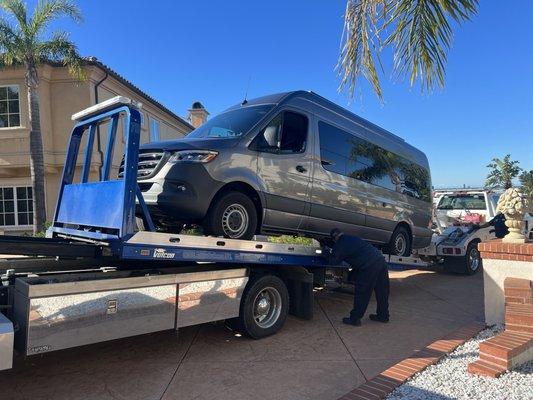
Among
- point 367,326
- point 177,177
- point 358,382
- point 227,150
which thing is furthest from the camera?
point 367,326

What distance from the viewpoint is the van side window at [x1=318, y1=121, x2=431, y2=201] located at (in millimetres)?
7008

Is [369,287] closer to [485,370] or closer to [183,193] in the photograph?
[485,370]

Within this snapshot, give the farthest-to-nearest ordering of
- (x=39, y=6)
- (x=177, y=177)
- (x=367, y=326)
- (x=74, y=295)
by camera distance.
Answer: (x=39, y=6), (x=367, y=326), (x=177, y=177), (x=74, y=295)

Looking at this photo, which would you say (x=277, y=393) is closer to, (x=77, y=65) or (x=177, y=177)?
(x=177, y=177)

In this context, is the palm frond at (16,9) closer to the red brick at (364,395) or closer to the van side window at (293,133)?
the van side window at (293,133)

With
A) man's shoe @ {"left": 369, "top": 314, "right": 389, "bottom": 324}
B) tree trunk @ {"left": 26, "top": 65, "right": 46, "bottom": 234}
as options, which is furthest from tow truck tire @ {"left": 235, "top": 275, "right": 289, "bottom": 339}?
tree trunk @ {"left": 26, "top": 65, "right": 46, "bottom": 234}

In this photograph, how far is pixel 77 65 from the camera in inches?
598

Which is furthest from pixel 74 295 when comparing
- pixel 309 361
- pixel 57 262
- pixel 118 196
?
pixel 309 361

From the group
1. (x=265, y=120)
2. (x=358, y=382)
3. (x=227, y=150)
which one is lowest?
(x=358, y=382)

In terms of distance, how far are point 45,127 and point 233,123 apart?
12.7 metres

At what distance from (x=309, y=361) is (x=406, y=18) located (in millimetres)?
3926

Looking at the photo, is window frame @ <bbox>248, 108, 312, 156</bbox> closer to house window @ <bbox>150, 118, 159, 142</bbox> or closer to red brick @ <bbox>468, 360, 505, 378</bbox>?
red brick @ <bbox>468, 360, 505, 378</bbox>

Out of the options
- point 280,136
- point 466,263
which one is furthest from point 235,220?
point 466,263

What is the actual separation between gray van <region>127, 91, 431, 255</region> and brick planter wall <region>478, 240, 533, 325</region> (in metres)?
2.02
